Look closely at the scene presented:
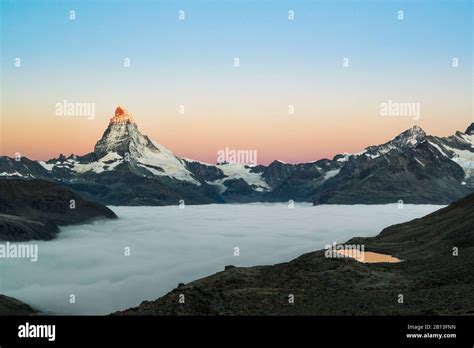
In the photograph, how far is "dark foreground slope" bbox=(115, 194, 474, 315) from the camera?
5721cm

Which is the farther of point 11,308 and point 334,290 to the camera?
point 11,308

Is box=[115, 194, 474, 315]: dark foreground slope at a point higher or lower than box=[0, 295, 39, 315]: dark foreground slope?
higher

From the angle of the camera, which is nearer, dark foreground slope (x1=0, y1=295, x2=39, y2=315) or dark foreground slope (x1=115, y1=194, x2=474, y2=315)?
dark foreground slope (x1=115, y1=194, x2=474, y2=315)

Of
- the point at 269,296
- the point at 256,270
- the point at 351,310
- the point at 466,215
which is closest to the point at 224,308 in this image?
the point at 269,296

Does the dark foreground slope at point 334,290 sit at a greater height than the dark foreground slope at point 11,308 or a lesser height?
greater

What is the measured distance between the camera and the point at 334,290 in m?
69.8

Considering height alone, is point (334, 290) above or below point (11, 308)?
above

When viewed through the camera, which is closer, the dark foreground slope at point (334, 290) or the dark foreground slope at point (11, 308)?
the dark foreground slope at point (334, 290)

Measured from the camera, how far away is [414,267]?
93.1m

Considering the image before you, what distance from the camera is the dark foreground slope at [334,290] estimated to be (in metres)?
57.2

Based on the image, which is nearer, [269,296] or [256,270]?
[269,296]
